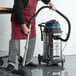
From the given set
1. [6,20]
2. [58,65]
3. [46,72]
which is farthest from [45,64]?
[6,20]

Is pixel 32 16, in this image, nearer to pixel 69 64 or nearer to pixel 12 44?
pixel 12 44

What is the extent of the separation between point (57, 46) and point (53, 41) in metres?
0.10

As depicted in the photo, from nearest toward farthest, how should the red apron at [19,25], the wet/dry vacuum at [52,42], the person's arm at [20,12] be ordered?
the person's arm at [20,12] < the red apron at [19,25] < the wet/dry vacuum at [52,42]

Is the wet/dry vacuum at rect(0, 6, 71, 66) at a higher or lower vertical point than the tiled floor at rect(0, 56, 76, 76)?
higher

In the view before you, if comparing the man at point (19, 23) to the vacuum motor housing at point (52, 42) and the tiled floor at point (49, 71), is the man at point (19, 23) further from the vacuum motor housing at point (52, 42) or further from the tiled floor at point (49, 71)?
the vacuum motor housing at point (52, 42)

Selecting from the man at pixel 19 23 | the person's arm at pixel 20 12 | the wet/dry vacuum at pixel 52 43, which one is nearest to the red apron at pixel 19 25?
the man at pixel 19 23

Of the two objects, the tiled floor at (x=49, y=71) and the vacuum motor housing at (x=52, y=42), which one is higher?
the vacuum motor housing at (x=52, y=42)

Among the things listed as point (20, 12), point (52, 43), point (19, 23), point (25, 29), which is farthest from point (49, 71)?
point (20, 12)

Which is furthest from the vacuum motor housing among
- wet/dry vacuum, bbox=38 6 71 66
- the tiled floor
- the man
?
the man

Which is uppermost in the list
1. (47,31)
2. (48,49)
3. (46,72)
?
(47,31)

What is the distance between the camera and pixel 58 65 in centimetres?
366

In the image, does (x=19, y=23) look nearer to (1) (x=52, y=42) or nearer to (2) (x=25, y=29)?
(2) (x=25, y=29)

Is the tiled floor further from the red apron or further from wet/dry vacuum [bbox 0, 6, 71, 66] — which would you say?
the red apron

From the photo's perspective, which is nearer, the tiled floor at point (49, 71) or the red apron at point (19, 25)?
the tiled floor at point (49, 71)
